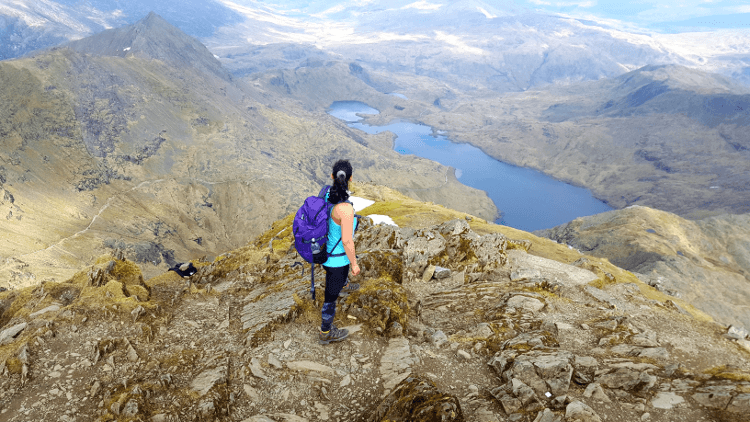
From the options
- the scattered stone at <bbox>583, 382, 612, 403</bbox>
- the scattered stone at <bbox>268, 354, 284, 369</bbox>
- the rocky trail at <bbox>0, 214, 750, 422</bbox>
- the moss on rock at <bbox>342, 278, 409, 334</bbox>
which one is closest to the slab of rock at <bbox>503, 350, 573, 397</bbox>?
the rocky trail at <bbox>0, 214, 750, 422</bbox>

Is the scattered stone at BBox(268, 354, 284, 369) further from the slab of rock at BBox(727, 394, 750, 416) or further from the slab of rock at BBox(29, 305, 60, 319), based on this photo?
the slab of rock at BBox(727, 394, 750, 416)

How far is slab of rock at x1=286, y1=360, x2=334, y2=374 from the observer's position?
26.7ft

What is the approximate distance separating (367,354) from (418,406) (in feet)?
7.88

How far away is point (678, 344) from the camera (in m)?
10.1

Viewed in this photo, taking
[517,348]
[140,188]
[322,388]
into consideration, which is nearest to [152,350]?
[322,388]

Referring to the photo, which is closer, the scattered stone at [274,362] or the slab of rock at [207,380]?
the slab of rock at [207,380]

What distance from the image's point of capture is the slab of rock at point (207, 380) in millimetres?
7552

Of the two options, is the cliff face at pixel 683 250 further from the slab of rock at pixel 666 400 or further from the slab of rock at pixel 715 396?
the slab of rock at pixel 666 400

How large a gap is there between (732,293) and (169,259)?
12336cm

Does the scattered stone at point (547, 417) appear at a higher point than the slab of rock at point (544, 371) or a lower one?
higher

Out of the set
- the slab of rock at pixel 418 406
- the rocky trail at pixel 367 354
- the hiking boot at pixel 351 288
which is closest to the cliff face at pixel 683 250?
the rocky trail at pixel 367 354

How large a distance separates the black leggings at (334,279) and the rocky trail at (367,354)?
1467 mm

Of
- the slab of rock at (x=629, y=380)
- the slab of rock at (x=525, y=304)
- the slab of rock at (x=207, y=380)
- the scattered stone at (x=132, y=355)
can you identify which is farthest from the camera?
the slab of rock at (x=525, y=304)

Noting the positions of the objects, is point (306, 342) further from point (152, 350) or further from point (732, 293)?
point (732, 293)
